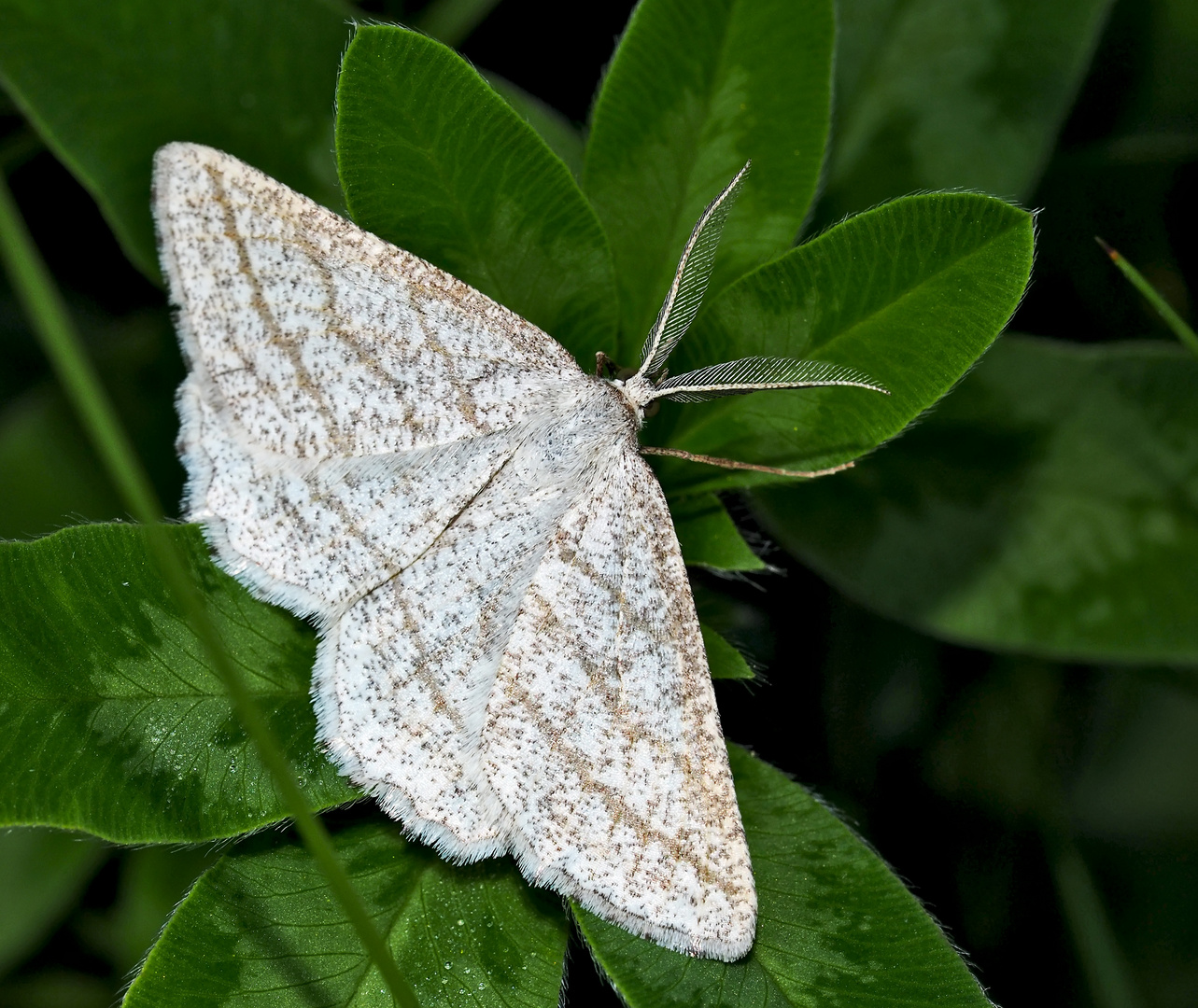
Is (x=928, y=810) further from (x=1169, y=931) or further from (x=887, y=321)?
(x=887, y=321)

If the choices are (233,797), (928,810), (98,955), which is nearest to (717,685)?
(928,810)

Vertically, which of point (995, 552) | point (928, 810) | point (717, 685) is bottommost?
point (928, 810)

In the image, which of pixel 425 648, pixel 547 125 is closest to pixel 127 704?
pixel 425 648

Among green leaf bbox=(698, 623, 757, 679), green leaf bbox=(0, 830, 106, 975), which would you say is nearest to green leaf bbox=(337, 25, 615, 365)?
green leaf bbox=(698, 623, 757, 679)

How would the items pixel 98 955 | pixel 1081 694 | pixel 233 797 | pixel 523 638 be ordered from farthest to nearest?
pixel 1081 694 < pixel 98 955 < pixel 523 638 < pixel 233 797

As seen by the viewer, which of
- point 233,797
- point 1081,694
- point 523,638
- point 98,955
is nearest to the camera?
point 233,797

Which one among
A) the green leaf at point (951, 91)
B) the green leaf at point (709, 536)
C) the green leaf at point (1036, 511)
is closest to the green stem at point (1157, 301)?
the green leaf at point (1036, 511)

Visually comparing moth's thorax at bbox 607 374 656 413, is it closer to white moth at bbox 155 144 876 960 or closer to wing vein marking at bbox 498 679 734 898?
white moth at bbox 155 144 876 960

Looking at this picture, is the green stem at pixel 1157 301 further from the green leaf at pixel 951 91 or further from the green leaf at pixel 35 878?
the green leaf at pixel 35 878
